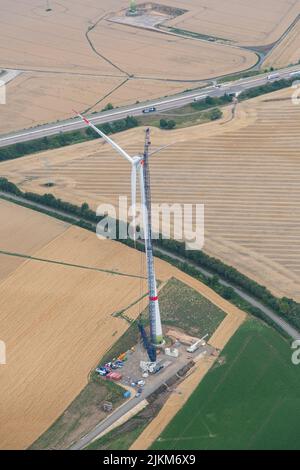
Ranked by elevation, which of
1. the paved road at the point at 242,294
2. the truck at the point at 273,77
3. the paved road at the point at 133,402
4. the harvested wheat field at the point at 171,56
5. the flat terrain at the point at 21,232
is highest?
the harvested wheat field at the point at 171,56

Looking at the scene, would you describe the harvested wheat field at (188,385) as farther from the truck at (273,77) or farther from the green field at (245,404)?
the truck at (273,77)

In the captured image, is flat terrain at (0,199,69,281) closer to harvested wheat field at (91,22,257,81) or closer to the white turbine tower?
the white turbine tower

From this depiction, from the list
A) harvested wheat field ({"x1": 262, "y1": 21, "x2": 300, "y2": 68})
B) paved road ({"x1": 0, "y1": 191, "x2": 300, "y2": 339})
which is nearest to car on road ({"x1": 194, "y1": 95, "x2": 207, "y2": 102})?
harvested wheat field ({"x1": 262, "y1": 21, "x2": 300, "y2": 68})

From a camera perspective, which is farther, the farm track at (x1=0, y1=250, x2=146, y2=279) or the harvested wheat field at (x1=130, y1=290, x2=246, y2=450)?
the farm track at (x1=0, y1=250, x2=146, y2=279)

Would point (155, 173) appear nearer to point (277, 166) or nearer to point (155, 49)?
point (277, 166)

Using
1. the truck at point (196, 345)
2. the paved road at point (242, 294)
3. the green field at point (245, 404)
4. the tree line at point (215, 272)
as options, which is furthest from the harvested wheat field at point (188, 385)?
the tree line at point (215, 272)

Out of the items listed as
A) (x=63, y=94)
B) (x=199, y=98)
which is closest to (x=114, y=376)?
(x=199, y=98)
